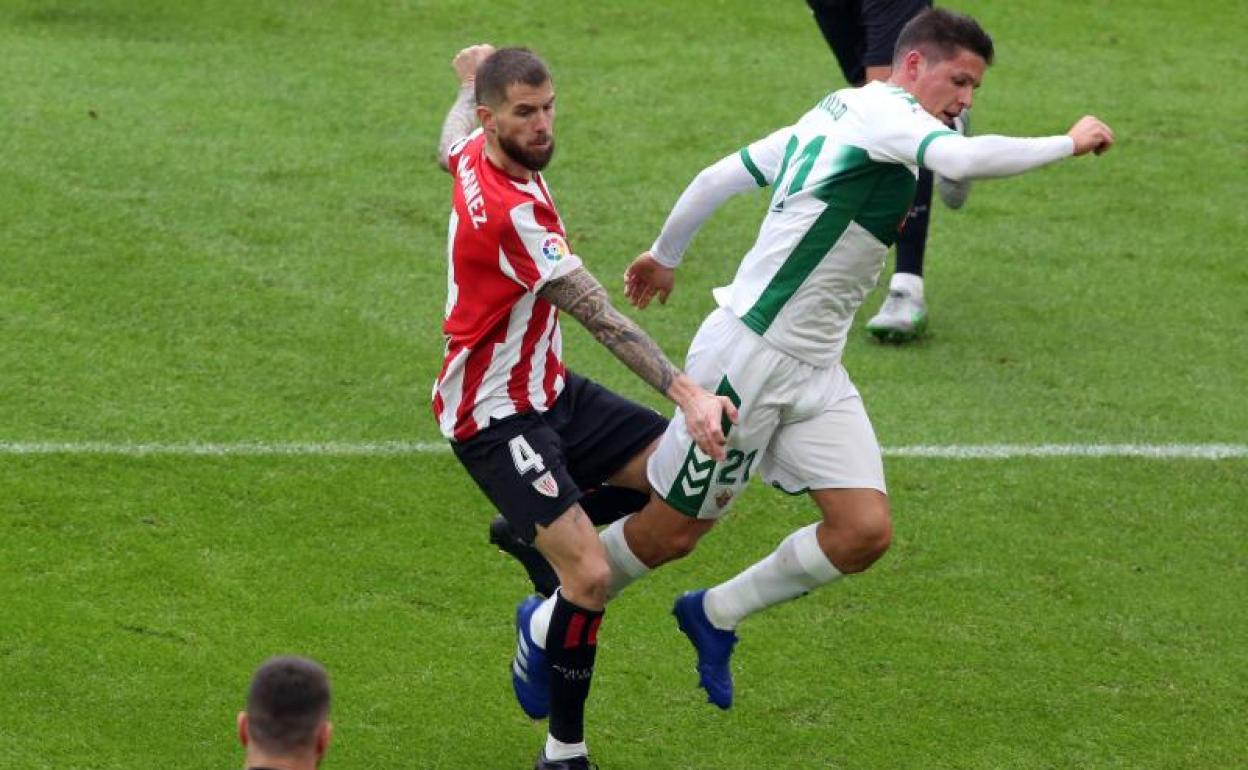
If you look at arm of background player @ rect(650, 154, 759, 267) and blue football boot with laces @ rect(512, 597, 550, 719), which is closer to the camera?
blue football boot with laces @ rect(512, 597, 550, 719)

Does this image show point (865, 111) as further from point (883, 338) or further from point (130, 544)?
point (883, 338)

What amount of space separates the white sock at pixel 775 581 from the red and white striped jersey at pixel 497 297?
0.83m

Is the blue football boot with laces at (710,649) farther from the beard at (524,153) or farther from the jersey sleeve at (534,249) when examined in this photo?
the beard at (524,153)

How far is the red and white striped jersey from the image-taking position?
5.89m

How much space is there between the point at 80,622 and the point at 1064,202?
6682 mm

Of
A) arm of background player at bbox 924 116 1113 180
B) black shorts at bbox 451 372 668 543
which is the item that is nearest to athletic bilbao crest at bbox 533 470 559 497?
black shorts at bbox 451 372 668 543

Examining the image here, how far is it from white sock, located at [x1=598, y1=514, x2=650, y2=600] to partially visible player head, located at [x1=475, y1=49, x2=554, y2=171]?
1259mm

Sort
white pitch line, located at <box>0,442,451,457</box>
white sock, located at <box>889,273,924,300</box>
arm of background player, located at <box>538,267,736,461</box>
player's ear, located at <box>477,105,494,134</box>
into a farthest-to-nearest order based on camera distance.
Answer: white sock, located at <box>889,273,924,300</box> < white pitch line, located at <box>0,442,451,457</box> < player's ear, located at <box>477,105,494,134</box> < arm of background player, located at <box>538,267,736,461</box>

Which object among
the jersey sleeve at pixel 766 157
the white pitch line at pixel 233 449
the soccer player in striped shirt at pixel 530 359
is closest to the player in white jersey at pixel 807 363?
the jersey sleeve at pixel 766 157

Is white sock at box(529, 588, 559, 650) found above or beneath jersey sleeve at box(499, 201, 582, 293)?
beneath

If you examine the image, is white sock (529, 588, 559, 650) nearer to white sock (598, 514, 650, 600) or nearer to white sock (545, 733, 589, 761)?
white sock (598, 514, 650, 600)

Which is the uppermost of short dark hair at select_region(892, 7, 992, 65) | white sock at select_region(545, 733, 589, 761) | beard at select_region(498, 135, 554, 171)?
short dark hair at select_region(892, 7, 992, 65)

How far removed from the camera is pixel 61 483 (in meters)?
7.89

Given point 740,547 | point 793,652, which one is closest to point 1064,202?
point 740,547
